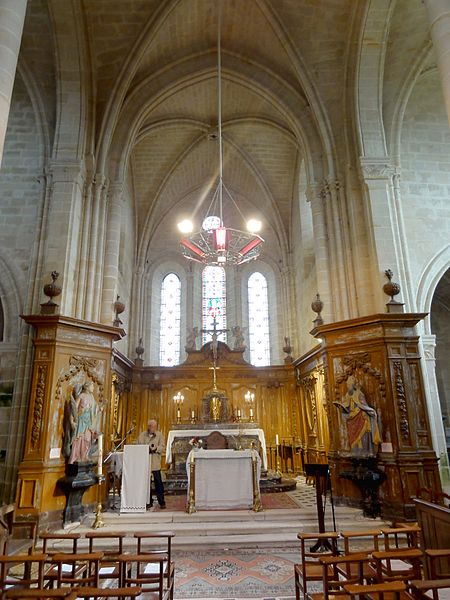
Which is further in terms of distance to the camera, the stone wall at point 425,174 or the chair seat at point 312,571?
the stone wall at point 425,174

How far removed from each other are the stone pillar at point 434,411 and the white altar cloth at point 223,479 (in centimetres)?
417

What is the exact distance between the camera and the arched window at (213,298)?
18578 millimetres

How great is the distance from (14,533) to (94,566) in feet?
13.9

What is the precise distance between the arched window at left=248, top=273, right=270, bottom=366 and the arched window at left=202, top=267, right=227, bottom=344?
112 centimetres

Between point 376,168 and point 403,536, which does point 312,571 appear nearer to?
point 403,536

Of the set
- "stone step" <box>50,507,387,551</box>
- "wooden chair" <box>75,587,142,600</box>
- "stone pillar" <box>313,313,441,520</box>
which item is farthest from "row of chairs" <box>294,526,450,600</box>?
"stone pillar" <box>313,313,441,520</box>

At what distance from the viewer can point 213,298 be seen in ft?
62.3

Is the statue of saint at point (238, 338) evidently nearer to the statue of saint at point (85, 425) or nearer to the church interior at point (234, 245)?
the church interior at point (234, 245)

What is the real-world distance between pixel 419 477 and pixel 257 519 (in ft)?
10.3

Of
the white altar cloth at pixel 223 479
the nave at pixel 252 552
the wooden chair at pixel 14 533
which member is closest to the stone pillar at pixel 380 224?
the white altar cloth at pixel 223 479

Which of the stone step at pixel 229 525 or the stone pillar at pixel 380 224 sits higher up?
the stone pillar at pixel 380 224

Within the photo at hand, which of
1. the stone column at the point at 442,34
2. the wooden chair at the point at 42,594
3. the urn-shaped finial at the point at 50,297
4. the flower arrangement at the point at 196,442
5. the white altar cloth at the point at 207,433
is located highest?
the stone column at the point at 442,34

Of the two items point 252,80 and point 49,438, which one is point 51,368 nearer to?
point 49,438

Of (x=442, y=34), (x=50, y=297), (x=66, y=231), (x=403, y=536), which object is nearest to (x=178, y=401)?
(x=50, y=297)
